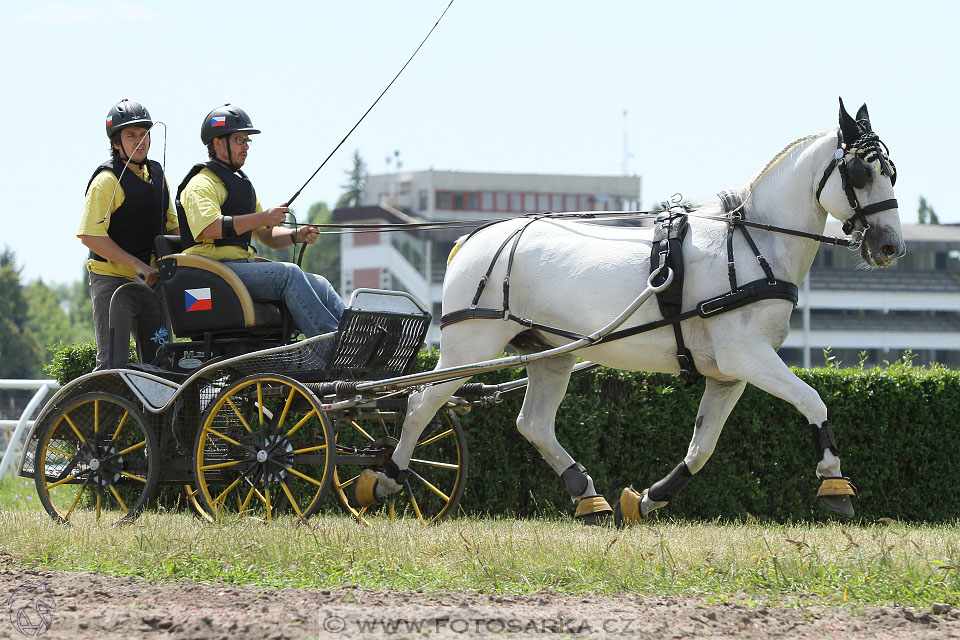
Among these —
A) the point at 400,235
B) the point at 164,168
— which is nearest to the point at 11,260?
the point at 400,235

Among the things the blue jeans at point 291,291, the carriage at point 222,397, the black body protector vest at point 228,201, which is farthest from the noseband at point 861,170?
the black body protector vest at point 228,201

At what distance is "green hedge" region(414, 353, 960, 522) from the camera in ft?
29.8

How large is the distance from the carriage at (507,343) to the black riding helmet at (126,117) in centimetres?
91

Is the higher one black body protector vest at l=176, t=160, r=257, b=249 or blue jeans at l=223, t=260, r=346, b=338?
black body protector vest at l=176, t=160, r=257, b=249

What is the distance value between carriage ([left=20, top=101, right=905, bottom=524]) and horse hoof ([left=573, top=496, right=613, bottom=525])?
14 millimetres

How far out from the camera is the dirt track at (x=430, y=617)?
4238 mm

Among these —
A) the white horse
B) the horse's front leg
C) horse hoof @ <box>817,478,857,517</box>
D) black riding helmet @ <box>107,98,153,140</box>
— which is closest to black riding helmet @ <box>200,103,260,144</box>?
black riding helmet @ <box>107,98,153,140</box>

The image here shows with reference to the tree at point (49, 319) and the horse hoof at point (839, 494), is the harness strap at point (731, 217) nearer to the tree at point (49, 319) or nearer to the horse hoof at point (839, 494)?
the horse hoof at point (839, 494)

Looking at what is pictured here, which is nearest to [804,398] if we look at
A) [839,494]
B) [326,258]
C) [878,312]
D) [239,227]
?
[839,494]

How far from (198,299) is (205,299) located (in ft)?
0.16

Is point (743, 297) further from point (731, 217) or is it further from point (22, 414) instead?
point (22, 414)

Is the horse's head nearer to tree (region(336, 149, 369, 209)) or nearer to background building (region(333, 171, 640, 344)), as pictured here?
background building (region(333, 171, 640, 344))

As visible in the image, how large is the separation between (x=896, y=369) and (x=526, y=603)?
588 centimetres

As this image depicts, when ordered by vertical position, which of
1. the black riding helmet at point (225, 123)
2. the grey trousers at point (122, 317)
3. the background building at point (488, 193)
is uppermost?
the background building at point (488, 193)
